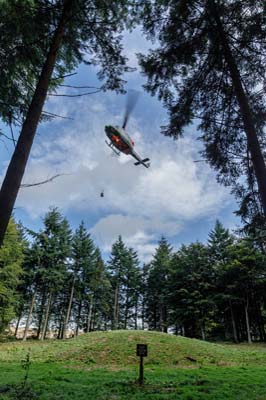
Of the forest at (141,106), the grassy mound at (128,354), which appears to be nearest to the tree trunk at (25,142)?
the forest at (141,106)

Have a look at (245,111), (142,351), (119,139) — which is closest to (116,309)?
(119,139)

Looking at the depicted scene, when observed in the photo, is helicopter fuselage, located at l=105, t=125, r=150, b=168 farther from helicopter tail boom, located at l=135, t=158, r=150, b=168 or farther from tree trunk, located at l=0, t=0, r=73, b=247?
tree trunk, located at l=0, t=0, r=73, b=247

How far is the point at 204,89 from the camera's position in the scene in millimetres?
5945

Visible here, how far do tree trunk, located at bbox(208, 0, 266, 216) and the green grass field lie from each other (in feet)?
13.9

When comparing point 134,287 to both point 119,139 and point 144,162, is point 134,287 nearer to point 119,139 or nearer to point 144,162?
point 144,162

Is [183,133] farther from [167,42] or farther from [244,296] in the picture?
[244,296]

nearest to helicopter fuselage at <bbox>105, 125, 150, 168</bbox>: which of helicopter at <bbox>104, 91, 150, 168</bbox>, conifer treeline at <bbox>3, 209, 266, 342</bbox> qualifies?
helicopter at <bbox>104, 91, 150, 168</bbox>

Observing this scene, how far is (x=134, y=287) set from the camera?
34188 mm

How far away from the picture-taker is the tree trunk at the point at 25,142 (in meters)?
3.20

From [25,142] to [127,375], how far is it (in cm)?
747

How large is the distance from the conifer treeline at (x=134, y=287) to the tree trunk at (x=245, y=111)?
55.4 feet

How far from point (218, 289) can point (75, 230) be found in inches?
650

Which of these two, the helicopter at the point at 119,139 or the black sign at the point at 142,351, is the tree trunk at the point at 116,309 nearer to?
the helicopter at the point at 119,139

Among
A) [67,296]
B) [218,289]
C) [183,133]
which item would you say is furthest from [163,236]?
[183,133]
